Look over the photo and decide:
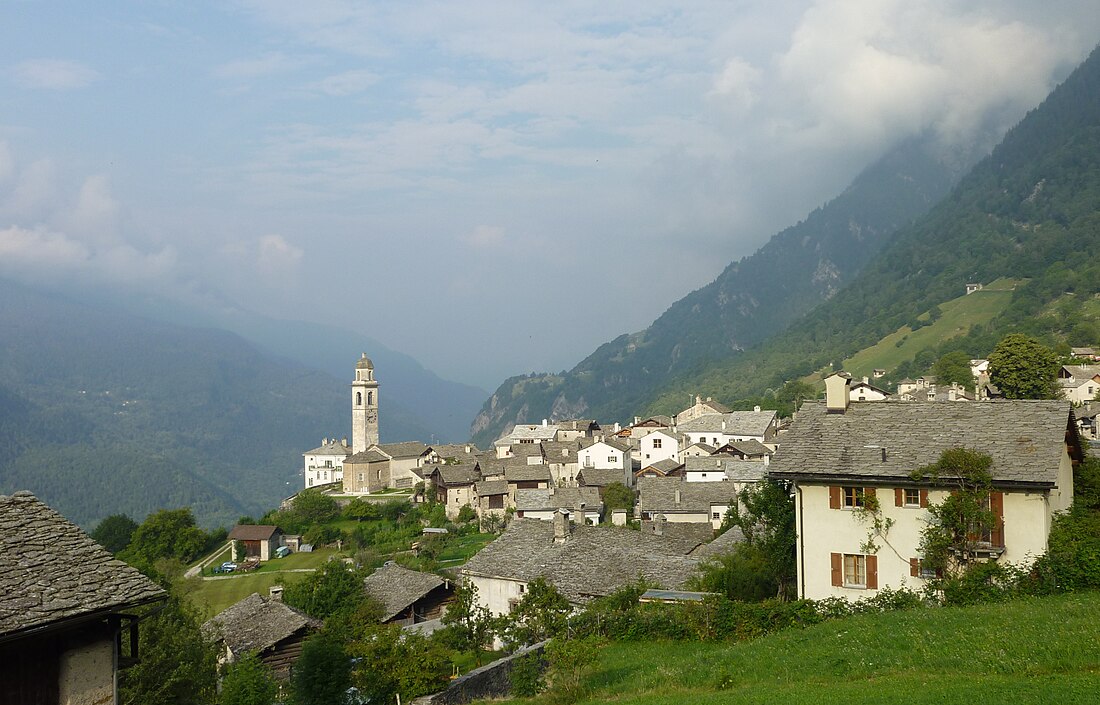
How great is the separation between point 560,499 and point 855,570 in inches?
2151

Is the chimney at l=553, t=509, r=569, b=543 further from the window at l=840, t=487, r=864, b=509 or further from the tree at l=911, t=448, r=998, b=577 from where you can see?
the tree at l=911, t=448, r=998, b=577

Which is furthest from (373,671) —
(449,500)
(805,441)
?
(449,500)

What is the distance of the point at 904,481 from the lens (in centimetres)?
Result: 2445

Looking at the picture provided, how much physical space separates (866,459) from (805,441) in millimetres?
2222

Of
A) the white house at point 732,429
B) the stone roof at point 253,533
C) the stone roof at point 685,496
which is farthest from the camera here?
the white house at point 732,429

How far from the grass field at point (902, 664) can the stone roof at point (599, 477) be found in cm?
6425

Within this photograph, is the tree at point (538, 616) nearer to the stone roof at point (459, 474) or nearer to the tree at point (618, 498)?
the tree at point (618, 498)

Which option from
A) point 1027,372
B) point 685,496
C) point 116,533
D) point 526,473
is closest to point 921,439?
point 685,496

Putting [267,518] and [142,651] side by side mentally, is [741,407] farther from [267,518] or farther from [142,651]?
[142,651]

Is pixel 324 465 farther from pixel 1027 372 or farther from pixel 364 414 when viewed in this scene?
pixel 1027 372

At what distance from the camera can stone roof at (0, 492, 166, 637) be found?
11.2 metres

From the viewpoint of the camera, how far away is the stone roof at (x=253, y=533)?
271ft

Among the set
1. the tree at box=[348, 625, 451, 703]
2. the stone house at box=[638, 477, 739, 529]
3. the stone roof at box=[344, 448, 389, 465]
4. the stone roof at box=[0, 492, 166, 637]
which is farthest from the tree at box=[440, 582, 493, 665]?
the stone roof at box=[344, 448, 389, 465]

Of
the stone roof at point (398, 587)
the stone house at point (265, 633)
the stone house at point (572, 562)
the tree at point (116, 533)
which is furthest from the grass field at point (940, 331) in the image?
the stone house at point (265, 633)
